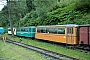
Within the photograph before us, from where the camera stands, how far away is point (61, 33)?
2906 cm

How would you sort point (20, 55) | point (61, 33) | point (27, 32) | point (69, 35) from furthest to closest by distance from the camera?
point (27, 32)
point (61, 33)
point (69, 35)
point (20, 55)

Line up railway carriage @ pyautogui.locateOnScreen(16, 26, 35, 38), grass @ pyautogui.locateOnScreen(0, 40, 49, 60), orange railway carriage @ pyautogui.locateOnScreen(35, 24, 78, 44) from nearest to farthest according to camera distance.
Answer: grass @ pyautogui.locateOnScreen(0, 40, 49, 60), orange railway carriage @ pyautogui.locateOnScreen(35, 24, 78, 44), railway carriage @ pyautogui.locateOnScreen(16, 26, 35, 38)

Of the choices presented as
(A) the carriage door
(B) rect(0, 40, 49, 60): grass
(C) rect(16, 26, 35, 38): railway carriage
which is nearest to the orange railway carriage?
(A) the carriage door

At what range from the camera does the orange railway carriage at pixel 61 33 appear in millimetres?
26359

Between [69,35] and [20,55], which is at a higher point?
[69,35]

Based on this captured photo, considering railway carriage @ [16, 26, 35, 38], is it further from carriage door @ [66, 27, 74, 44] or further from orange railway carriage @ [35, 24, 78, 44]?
carriage door @ [66, 27, 74, 44]

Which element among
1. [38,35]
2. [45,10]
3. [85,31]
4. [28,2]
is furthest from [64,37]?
[28,2]

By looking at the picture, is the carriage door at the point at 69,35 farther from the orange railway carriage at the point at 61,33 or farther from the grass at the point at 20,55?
the grass at the point at 20,55

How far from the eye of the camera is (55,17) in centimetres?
4591

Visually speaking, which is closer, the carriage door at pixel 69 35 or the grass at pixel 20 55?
the grass at pixel 20 55

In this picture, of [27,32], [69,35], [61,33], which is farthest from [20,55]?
[27,32]

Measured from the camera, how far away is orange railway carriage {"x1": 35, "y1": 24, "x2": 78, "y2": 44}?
86.5 ft

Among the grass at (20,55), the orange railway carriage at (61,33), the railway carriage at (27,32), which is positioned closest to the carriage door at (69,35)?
the orange railway carriage at (61,33)

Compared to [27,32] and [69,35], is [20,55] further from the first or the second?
[27,32]
